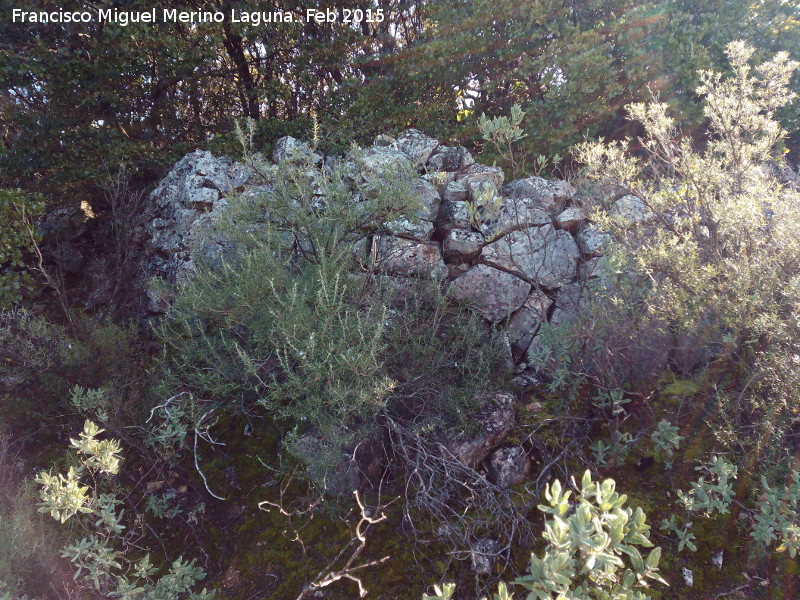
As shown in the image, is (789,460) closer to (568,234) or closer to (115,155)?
(568,234)

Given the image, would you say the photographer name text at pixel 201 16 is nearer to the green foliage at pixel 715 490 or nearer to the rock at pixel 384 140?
the rock at pixel 384 140

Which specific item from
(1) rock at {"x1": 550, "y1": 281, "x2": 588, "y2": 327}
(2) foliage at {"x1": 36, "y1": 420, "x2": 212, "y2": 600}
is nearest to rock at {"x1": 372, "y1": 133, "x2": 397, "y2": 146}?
(1) rock at {"x1": 550, "y1": 281, "x2": 588, "y2": 327}

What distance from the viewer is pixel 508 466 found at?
314cm

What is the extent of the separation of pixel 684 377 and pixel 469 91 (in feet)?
13.6

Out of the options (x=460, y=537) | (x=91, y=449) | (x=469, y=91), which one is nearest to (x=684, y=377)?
(x=460, y=537)

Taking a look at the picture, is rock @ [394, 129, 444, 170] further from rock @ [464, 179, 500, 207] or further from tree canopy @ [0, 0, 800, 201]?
tree canopy @ [0, 0, 800, 201]

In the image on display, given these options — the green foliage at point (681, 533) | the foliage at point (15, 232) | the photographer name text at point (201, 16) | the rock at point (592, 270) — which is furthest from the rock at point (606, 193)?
the foliage at point (15, 232)

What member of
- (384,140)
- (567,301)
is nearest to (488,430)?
(567,301)

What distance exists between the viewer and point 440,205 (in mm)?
4648

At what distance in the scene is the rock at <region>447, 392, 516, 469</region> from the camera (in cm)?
314

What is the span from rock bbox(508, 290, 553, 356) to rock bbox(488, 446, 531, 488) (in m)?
1.04

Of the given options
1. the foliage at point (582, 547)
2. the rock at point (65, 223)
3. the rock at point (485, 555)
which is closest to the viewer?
the foliage at point (582, 547)

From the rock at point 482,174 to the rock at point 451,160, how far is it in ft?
0.23

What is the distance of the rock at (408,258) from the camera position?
13.1 ft
